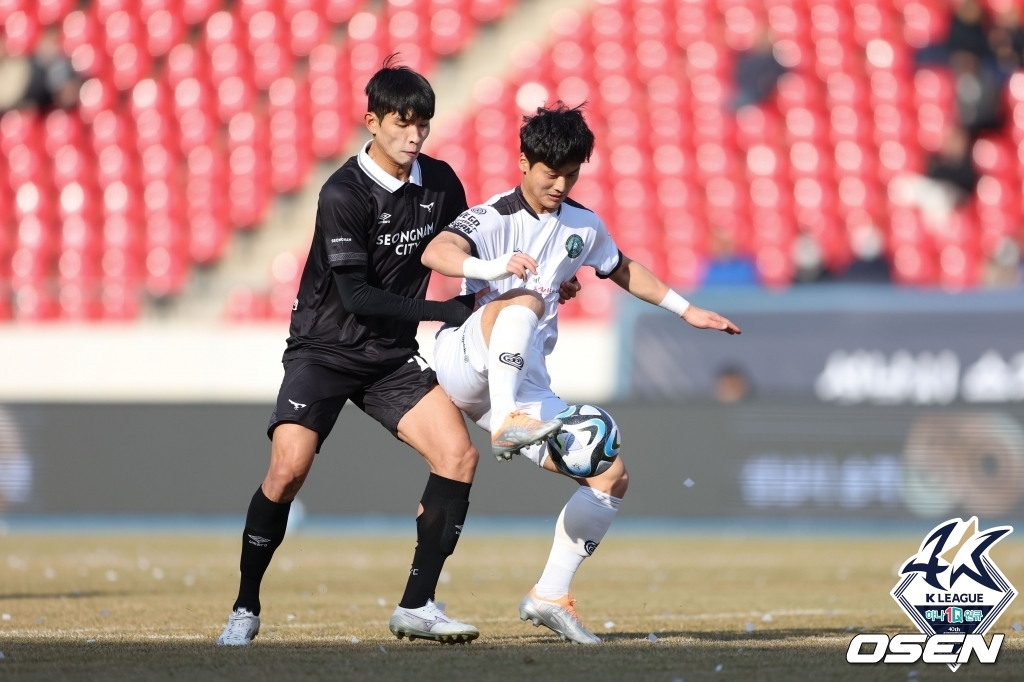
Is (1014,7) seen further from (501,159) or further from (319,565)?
(319,565)

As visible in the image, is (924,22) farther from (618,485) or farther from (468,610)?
(618,485)

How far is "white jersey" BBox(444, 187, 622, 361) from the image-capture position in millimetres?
5406

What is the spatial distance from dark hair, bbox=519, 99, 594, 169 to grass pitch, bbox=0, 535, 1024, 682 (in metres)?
1.86

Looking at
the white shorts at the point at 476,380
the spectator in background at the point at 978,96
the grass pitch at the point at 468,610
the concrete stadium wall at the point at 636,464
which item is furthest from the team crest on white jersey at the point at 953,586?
the spectator in background at the point at 978,96

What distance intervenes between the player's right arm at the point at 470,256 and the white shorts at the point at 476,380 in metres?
0.26

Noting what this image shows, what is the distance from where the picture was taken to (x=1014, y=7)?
57.0 feet

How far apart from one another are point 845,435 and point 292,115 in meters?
8.45

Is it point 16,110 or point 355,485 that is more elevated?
point 16,110

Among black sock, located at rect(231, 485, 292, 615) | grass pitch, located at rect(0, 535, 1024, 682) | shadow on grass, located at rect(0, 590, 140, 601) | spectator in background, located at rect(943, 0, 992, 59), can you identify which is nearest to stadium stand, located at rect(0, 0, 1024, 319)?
spectator in background, located at rect(943, 0, 992, 59)

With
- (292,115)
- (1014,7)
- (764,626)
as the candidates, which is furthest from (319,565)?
(1014,7)

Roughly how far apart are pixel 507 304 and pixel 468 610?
246cm

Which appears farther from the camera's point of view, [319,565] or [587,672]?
[319,565]

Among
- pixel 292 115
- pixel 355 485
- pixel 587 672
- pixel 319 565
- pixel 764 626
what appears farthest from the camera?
pixel 292 115

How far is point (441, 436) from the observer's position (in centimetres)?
547
